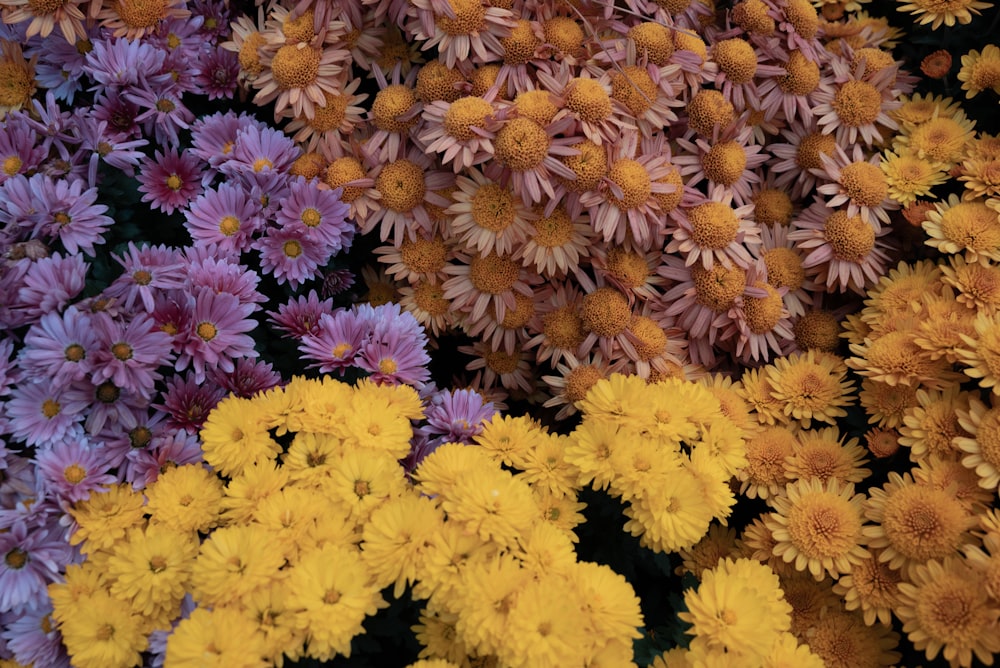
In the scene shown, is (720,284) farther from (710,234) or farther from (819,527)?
(819,527)

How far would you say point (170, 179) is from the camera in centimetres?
Answer: 183

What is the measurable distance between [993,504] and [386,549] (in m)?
1.26

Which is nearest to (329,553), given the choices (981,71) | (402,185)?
(402,185)

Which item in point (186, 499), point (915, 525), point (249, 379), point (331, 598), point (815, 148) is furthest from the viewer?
point (815, 148)

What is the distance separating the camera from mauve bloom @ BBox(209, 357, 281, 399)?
156cm

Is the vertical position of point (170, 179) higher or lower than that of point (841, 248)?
higher

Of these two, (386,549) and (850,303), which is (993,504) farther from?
(386,549)

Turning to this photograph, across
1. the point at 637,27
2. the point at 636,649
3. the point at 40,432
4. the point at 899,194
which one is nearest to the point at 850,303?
the point at 899,194

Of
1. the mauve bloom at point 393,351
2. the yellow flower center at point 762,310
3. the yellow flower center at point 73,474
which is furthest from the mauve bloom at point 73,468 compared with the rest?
the yellow flower center at point 762,310

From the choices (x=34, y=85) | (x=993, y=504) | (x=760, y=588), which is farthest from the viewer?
(x=34, y=85)

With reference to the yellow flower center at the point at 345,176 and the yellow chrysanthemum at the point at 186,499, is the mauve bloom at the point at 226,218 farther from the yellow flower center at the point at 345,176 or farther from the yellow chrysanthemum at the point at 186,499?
the yellow chrysanthemum at the point at 186,499

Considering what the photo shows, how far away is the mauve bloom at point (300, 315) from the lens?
A: 168cm

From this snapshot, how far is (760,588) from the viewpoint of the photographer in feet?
4.38

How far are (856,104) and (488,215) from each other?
1.08 m
